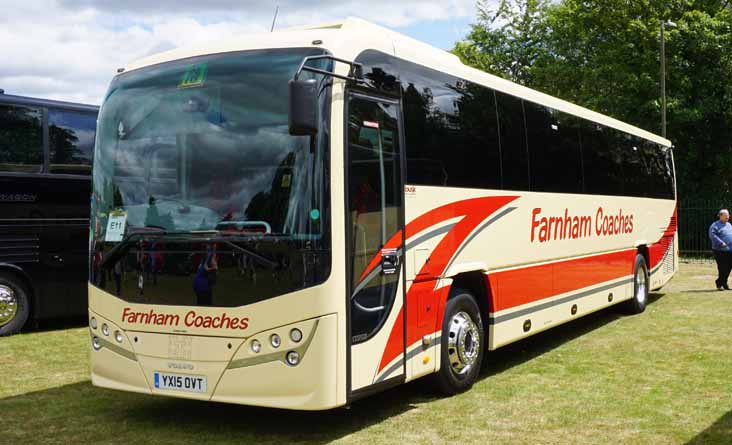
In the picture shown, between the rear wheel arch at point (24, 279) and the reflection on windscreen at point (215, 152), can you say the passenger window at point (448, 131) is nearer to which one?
the reflection on windscreen at point (215, 152)

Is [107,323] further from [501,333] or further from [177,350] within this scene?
[501,333]

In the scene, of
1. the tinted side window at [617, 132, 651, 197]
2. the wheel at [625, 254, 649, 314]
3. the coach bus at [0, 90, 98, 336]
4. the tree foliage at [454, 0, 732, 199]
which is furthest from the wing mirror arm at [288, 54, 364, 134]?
the tree foliage at [454, 0, 732, 199]

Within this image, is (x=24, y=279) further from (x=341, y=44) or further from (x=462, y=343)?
(x=341, y=44)

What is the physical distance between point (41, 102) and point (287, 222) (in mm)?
8569

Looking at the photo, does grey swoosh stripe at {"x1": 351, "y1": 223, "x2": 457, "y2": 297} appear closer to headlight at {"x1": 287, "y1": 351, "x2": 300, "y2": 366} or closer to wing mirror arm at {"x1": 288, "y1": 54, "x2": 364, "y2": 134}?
headlight at {"x1": 287, "y1": 351, "x2": 300, "y2": 366}

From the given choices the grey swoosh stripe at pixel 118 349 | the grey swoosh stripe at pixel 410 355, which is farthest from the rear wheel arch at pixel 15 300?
the grey swoosh stripe at pixel 410 355

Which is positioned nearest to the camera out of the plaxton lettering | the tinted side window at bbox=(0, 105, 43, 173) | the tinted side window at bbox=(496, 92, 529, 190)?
the plaxton lettering

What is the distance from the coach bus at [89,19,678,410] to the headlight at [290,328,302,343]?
0.01m

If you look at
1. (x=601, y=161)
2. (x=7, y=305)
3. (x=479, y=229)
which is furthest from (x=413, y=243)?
(x=7, y=305)

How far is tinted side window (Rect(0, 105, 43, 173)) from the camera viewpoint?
12.9 m

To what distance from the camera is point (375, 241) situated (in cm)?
705

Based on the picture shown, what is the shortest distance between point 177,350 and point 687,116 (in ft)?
97.5

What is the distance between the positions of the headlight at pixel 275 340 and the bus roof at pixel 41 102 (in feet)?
28.0

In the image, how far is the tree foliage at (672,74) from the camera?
3372cm
